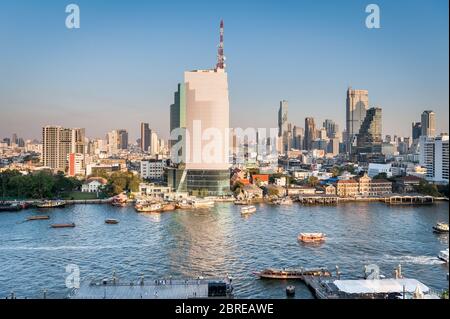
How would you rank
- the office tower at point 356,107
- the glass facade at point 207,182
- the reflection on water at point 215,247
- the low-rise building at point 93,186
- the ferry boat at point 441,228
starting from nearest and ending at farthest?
the reflection on water at point 215,247
the office tower at point 356,107
the ferry boat at point 441,228
the glass facade at point 207,182
the low-rise building at point 93,186

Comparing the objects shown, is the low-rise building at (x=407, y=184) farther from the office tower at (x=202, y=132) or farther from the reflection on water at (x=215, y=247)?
the office tower at (x=202, y=132)

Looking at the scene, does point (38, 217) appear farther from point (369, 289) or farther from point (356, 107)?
point (369, 289)

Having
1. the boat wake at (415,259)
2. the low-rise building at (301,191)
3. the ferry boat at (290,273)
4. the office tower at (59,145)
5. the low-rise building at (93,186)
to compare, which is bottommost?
the ferry boat at (290,273)

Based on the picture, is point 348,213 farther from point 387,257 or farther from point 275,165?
point 275,165

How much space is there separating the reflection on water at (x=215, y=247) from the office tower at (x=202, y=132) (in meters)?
1.79

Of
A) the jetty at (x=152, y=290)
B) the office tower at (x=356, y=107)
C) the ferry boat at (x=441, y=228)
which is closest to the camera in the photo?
the jetty at (x=152, y=290)

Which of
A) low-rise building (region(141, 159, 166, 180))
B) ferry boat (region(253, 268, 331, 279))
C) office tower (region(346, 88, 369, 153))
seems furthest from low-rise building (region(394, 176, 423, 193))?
ferry boat (region(253, 268, 331, 279))

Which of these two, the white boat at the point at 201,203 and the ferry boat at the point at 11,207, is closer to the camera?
the ferry boat at the point at 11,207

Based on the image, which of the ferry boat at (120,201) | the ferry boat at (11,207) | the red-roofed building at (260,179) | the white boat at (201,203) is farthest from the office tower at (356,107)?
the ferry boat at (11,207)

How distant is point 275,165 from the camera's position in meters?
13.7

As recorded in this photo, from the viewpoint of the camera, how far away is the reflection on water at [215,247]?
4055 mm

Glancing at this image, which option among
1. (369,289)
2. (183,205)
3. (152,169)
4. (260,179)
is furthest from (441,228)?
(152,169)

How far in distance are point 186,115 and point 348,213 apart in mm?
3801
